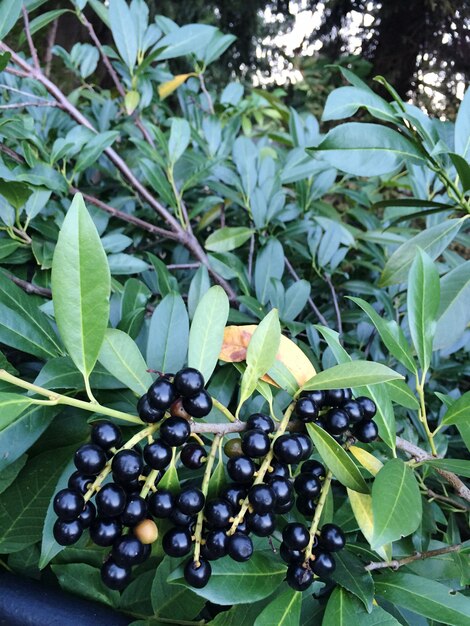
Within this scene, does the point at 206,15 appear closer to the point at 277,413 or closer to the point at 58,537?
the point at 277,413

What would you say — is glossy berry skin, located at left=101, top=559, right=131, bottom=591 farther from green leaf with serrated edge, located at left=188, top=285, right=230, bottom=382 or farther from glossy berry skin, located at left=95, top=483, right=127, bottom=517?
green leaf with serrated edge, located at left=188, top=285, right=230, bottom=382

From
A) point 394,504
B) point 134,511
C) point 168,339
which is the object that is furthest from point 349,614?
point 168,339

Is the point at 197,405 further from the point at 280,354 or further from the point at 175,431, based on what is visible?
the point at 280,354

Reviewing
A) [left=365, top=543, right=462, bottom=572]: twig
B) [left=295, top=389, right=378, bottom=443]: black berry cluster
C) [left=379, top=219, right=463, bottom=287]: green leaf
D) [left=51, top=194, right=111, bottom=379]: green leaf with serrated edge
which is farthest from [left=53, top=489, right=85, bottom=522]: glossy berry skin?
[left=379, top=219, right=463, bottom=287]: green leaf

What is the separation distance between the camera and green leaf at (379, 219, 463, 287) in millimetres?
751

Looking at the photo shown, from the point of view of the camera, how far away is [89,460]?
1.29ft

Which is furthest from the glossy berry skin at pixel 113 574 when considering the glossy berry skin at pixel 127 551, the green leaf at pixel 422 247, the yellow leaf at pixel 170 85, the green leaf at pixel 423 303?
the yellow leaf at pixel 170 85

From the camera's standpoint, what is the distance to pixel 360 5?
3652 millimetres

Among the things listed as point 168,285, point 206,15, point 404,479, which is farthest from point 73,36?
point 404,479

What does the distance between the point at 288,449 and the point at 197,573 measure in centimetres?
13

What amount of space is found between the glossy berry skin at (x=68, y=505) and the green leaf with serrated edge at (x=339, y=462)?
0.21 meters

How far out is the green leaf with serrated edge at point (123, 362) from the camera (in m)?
0.49

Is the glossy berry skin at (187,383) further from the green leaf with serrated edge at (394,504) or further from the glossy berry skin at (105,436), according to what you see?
the green leaf with serrated edge at (394,504)

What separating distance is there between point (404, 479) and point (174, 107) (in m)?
2.65
